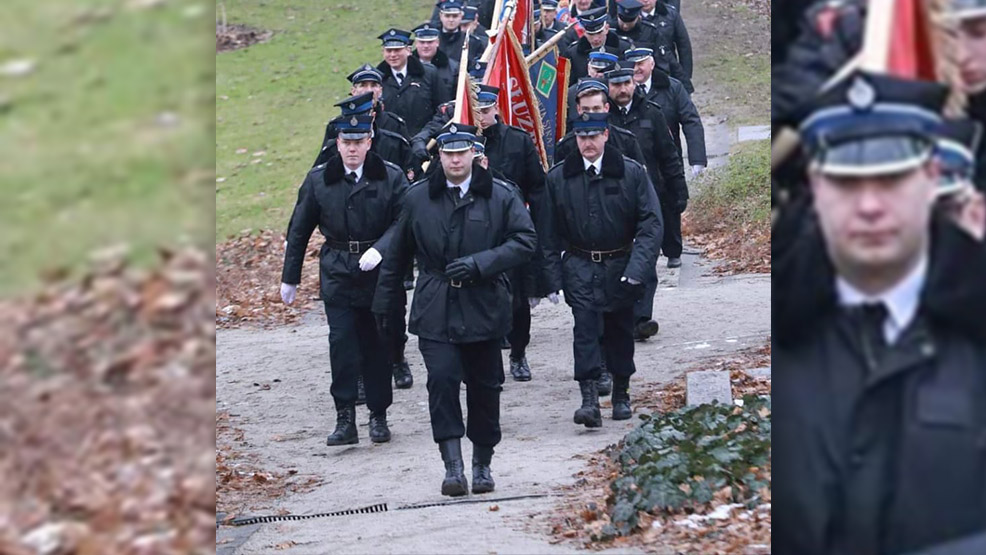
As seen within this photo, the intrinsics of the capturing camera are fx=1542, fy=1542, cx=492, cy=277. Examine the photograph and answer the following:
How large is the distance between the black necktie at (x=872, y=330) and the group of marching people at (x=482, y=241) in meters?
5.38

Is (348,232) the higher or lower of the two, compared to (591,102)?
lower

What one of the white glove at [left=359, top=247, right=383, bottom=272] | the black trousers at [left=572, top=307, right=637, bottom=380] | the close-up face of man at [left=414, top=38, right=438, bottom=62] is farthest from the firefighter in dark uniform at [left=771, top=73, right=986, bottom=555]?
the close-up face of man at [left=414, top=38, right=438, bottom=62]

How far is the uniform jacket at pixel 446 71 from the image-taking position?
51.7 feet

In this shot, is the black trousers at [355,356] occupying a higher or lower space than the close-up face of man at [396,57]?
lower

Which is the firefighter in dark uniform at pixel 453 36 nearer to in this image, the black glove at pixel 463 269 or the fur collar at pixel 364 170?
the fur collar at pixel 364 170

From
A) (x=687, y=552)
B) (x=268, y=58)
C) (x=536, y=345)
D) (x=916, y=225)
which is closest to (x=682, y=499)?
(x=687, y=552)

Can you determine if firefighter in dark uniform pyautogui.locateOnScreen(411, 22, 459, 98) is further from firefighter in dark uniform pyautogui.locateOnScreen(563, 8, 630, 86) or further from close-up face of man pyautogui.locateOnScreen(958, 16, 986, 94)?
close-up face of man pyautogui.locateOnScreen(958, 16, 986, 94)

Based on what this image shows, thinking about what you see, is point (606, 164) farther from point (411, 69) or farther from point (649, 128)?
point (411, 69)

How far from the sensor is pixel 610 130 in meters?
11.9

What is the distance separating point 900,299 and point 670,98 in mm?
10911

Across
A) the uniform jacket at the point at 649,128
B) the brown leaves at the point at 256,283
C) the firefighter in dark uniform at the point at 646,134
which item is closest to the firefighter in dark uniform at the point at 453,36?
the brown leaves at the point at 256,283

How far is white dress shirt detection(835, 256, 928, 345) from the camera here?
375 centimetres

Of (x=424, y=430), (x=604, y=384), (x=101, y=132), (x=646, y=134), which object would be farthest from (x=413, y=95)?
(x=101, y=132)

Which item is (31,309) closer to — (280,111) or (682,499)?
(682,499)
